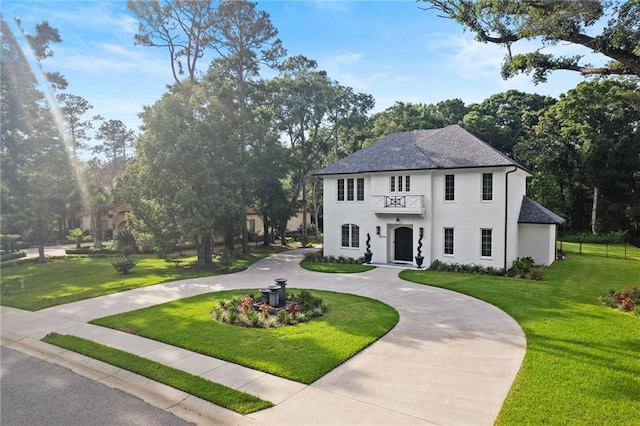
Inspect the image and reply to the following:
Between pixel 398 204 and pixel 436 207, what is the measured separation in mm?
2128

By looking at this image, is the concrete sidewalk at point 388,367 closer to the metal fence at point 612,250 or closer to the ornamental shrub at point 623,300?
the ornamental shrub at point 623,300

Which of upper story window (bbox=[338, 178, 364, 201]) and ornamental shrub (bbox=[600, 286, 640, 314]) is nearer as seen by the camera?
ornamental shrub (bbox=[600, 286, 640, 314])

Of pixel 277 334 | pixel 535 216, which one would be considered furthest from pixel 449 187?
pixel 277 334

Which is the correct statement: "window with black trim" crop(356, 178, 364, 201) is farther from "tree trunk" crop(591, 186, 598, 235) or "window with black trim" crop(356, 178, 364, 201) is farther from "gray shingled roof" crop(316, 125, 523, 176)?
"tree trunk" crop(591, 186, 598, 235)

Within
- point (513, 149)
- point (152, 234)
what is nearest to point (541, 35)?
point (152, 234)

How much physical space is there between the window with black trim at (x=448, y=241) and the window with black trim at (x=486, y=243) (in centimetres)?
159

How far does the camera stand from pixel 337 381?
6922mm

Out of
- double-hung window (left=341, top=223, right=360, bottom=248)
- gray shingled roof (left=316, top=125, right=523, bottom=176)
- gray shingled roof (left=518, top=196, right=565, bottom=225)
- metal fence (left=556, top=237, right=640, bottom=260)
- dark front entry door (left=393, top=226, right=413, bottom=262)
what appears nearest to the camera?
gray shingled roof (left=316, top=125, right=523, bottom=176)

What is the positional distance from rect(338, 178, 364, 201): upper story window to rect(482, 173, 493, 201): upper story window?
23.2ft

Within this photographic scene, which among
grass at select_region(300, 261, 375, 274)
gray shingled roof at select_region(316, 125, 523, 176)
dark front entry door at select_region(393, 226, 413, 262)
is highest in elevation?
gray shingled roof at select_region(316, 125, 523, 176)

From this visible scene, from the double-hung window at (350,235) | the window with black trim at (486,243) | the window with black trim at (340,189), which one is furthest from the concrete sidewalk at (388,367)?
the window with black trim at (340,189)

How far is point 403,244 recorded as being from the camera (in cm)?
2197

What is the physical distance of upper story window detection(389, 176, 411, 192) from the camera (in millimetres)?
21219

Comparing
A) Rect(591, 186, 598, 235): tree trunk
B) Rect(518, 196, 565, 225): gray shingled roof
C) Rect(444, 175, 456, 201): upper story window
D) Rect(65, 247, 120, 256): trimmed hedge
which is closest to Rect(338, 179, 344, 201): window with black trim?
Rect(444, 175, 456, 201): upper story window
